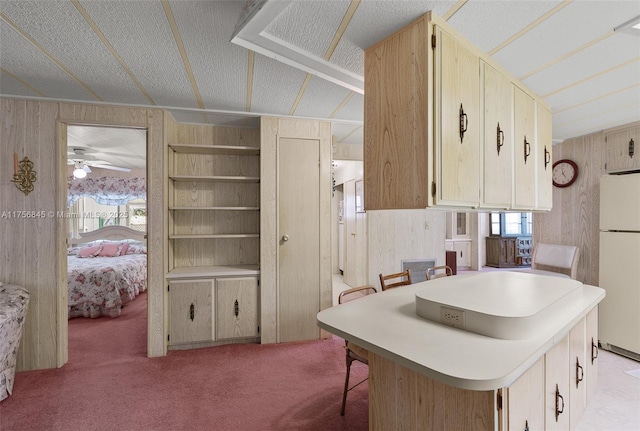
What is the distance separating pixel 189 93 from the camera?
2.36 m

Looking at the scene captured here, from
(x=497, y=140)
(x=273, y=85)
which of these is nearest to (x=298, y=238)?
(x=273, y=85)

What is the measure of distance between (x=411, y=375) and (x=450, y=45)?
152 centimetres

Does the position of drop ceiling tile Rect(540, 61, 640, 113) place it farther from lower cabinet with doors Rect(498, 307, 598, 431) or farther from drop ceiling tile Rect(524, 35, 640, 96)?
lower cabinet with doors Rect(498, 307, 598, 431)

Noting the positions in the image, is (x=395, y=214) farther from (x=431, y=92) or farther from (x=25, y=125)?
(x=25, y=125)

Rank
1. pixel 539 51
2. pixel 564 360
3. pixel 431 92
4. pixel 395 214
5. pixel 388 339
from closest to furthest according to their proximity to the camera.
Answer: pixel 388 339, pixel 431 92, pixel 564 360, pixel 539 51, pixel 395 214

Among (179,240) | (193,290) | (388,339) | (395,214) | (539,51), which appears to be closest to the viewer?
(388,339)

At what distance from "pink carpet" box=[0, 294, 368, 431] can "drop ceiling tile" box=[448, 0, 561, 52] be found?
7.52 feet

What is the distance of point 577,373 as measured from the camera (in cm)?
170

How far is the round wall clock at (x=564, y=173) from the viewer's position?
3.32 metres

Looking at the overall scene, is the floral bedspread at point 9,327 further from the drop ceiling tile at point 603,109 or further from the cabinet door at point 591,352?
the drop ceiling tile at point 603,109

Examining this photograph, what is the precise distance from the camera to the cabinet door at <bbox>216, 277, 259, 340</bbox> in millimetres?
2861

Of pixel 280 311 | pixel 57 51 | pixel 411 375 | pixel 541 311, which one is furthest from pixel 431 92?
pixel 280 311

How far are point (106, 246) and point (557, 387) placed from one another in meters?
5.78

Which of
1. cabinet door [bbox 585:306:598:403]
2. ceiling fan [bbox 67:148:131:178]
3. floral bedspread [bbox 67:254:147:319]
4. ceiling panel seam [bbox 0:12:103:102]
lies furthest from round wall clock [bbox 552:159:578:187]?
ceiling fan [bbox 67:148:131:178]
